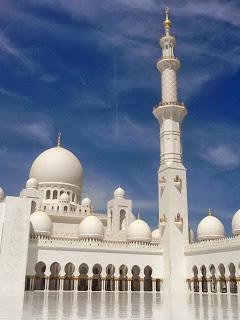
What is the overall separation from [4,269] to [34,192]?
30.5 ft

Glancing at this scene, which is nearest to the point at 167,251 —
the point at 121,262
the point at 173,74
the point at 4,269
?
the point at 121,262

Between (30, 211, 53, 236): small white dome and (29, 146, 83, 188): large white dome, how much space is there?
6656 mm

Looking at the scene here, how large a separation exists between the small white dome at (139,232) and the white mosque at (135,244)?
0.06m

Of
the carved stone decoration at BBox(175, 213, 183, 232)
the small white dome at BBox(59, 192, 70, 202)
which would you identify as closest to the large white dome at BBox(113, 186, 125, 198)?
the small white dome at BBox(59, 192, 70, 202)

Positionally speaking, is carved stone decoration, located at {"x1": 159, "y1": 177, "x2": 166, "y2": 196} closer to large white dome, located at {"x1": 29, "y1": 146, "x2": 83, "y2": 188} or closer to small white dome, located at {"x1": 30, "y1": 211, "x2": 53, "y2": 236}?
small white dome, located at {"x1": 30, "y1": 211, "x2": 53, "y2": 236}

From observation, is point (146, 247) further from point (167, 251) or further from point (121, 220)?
point (121, 220)

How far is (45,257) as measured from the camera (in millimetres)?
22094

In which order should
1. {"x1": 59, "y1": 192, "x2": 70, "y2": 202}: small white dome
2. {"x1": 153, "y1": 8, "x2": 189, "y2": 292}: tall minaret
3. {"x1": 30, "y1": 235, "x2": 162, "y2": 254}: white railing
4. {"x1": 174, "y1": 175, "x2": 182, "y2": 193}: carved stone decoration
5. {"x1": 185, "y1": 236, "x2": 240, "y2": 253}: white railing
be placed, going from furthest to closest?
{"x1": 59, "y1": 192, "x2": 70, "y2": 202}: small white dome < {"x1": 174, "y1": 175, "x2": 182, "y2": 193}: carved stone decoration < {"x1": 153, "y1": 8, "x2": 189, "y2": 292}: tall minaret < {"x1": 30, "y1": 235, "x2": 162, "y2": 254}: white railing < {"x1": 185, "y1": 236, "x2": 240, "y2": 253}: white railing

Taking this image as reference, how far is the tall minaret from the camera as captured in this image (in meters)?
23.3

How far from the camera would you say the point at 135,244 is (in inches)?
961

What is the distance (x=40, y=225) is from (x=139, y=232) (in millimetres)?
6196

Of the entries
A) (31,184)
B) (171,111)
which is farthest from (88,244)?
(171,111)

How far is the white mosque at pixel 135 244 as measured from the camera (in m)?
19.9

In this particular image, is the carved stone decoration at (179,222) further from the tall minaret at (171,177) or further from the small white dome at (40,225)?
the small white dome at (40,225)
